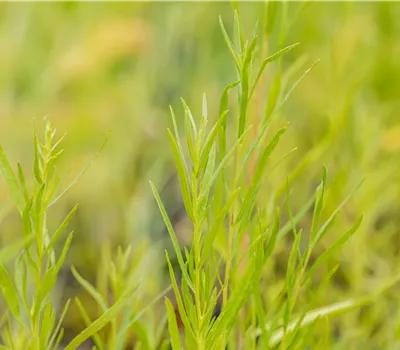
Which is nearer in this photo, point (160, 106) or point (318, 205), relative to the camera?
point (318, 205)

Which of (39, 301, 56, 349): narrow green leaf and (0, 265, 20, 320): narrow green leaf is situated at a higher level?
(0, 265, 20, 320): narrow green leaf

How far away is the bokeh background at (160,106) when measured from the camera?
729 millimetres

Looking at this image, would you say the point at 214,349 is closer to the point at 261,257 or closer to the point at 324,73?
the point at 261,257

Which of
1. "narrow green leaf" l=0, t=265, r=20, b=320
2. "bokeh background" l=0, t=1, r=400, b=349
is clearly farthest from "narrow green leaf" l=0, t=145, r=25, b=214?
"bokeh background" l=0, t=1, r=400, b=349

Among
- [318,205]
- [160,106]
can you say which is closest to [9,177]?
[318,205]

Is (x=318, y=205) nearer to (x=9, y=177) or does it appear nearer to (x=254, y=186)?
(x=254, y=186)

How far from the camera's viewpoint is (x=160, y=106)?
109 centimetres

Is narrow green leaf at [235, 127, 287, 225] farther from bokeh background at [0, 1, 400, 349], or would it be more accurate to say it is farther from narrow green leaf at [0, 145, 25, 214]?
bokeh background at [0, 1, 400, 349]

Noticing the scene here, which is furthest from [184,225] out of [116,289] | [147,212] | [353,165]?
[116,289]

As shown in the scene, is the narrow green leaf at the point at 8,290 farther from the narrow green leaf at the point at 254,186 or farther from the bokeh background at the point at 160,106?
the bokeh background at the point at 160,106

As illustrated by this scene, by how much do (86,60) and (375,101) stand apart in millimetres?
459

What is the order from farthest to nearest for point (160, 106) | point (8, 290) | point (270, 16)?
point (160, 106)
point (270, 16)
point (8, 290)

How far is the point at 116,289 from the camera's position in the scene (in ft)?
1.32

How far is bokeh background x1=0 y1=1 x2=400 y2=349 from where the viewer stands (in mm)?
729
